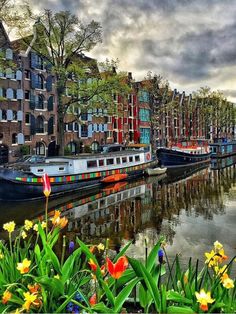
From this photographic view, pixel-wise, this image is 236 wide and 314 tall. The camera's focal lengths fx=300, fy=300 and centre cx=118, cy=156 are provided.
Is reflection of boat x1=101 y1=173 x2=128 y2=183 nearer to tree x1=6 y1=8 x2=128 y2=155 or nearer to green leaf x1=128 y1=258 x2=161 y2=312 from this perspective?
tree x1=6 y1=8 x2=128 y2=155

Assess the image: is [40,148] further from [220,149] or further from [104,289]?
[220,149]

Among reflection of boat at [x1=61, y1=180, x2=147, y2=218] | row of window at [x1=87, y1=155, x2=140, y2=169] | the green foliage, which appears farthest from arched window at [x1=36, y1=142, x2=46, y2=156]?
the green foliage

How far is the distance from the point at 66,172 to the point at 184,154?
21992 mm

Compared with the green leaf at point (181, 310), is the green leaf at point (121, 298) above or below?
above

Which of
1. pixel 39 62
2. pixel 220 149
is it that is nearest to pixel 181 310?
pixel 39 62

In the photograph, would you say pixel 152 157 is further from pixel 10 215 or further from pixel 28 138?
pixel 10 215

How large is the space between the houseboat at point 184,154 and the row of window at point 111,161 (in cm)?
954

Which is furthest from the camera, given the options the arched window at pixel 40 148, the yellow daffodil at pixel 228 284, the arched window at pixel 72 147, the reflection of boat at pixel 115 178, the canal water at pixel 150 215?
the arched window at pixel 72 147

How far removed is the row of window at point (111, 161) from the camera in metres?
24.1

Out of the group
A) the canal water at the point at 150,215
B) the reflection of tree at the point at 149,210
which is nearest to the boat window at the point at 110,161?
the canal water at the point at 150,215

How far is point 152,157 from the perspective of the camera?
34719mm

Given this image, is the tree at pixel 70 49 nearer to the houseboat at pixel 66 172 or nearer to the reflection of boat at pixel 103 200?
the houseboat at pixel 66 172

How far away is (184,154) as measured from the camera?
132 ft

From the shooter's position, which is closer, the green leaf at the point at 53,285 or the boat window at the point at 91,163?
the green leaf at the point at 53,285
